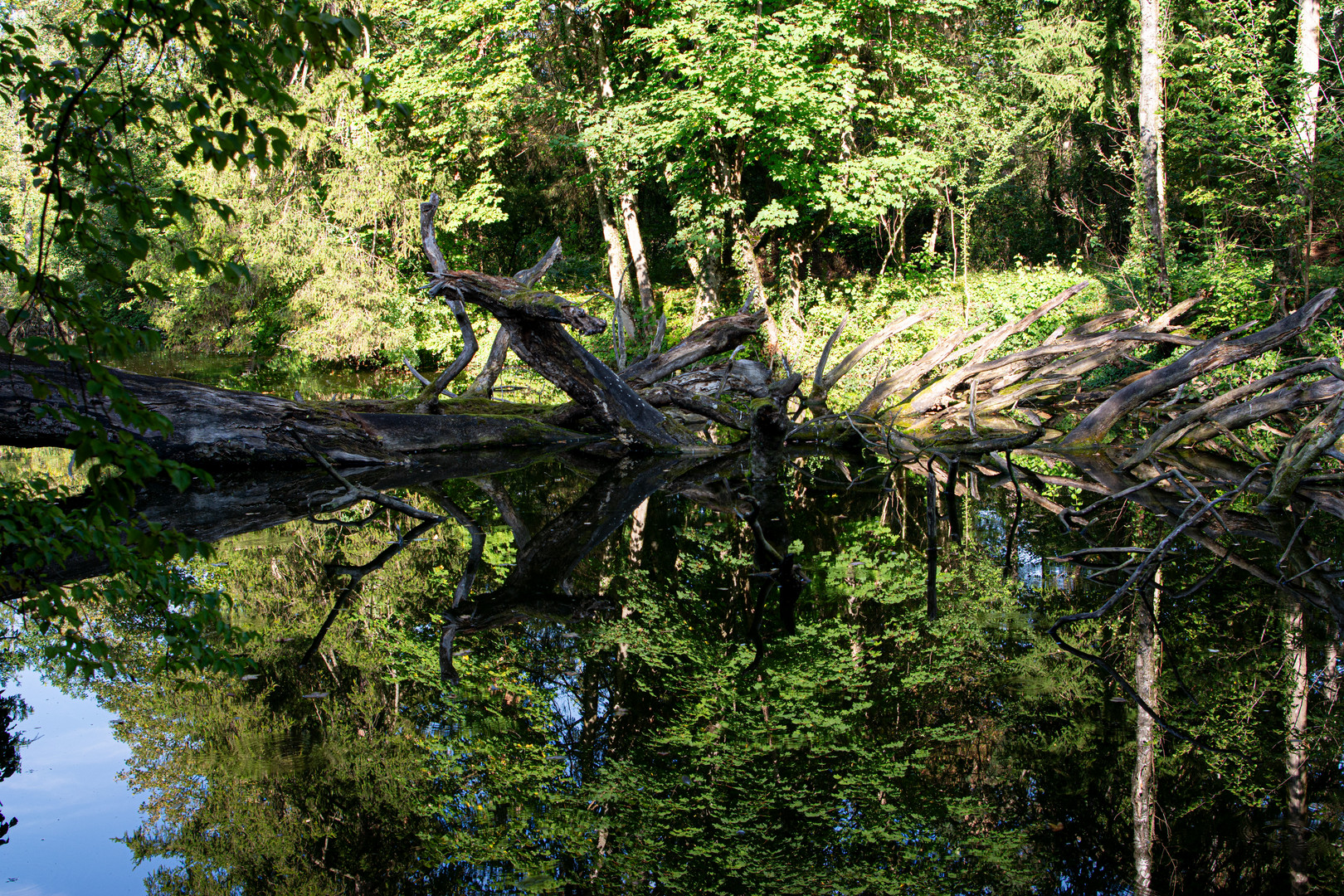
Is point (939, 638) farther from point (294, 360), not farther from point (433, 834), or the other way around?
point (294, 360)

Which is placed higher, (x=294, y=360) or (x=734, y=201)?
(x=734, y=201)

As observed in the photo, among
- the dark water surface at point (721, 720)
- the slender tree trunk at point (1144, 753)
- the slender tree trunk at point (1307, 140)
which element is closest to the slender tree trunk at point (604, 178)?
the slender tree trunk at point (1307, 140)

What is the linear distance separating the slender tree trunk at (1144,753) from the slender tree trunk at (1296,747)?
362 mm

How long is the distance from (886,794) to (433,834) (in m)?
1.47

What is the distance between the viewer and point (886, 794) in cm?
288

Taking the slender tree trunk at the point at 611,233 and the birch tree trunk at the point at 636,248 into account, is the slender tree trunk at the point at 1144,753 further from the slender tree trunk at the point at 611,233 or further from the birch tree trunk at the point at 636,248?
the slender tree trunk at the point at 611,233

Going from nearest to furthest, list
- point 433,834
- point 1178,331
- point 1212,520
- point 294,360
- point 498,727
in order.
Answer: point 433,834, point 498,727, point 1212,520, point 1178,331, point 294,360

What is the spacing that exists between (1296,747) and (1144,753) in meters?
0.61

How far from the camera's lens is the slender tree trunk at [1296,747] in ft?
8.21

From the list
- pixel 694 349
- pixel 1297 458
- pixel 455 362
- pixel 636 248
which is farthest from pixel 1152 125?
pixel 455 362

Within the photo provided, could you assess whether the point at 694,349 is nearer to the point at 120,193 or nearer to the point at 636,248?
the point at 120,193

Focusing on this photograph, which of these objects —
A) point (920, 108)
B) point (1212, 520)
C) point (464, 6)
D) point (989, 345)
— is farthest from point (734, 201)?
point (1212, 520)

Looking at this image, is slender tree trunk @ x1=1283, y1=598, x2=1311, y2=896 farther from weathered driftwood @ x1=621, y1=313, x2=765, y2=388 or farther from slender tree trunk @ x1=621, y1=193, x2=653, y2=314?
slender tree trunk @ x1=621, y1=193, x2=653, y2=314

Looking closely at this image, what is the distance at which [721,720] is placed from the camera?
3387 millimetres
